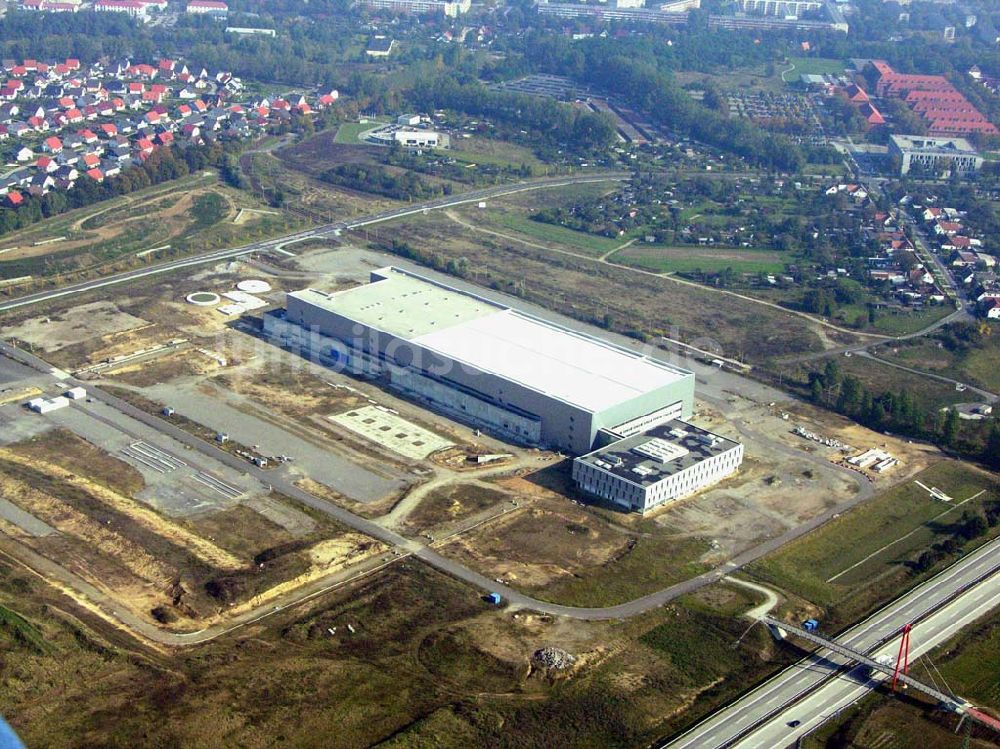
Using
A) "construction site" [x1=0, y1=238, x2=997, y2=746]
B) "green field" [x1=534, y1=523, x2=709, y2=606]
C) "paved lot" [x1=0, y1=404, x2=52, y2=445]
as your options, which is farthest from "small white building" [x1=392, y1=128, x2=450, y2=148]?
"green field" [x1=534, y1=523, x2=709, y2=606]

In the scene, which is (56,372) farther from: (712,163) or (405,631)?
(712,163)

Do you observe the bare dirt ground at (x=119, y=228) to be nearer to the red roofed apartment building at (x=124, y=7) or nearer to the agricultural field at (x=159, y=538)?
the agricultural field at (x=159, y=538)

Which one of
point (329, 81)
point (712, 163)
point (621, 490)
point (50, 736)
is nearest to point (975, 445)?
point (621, 490)

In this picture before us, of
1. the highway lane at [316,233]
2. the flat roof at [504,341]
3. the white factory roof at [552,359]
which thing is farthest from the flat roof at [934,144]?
the white factory roof at [552,359]

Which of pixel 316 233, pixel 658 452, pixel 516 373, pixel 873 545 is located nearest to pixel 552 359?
pixel 516 373

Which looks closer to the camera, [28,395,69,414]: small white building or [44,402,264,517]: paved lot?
[44,402,264,517]: paved lot

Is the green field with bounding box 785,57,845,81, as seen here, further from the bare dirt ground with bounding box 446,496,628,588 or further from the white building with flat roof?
the bare dirt ground with bounding box 446,496,628,588
